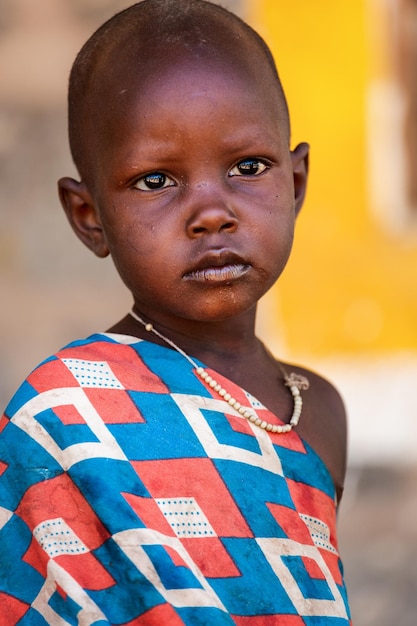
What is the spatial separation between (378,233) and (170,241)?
3.04m

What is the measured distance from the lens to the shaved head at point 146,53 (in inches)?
77.0

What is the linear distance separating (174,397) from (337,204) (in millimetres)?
3012

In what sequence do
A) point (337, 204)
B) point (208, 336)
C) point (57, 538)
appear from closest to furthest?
point (57, 538) < point (208, 336) < point (337, 204)

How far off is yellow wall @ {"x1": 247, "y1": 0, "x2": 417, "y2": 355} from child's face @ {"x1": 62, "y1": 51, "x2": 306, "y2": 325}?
2628mm

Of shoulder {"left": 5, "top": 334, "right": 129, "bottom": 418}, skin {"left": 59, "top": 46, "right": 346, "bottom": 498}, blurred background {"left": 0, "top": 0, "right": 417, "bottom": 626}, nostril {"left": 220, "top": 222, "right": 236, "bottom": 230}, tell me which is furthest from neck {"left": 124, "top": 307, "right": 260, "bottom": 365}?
blurred background {"left": 0, "top": 0, "right": 417, "bottom": 626}

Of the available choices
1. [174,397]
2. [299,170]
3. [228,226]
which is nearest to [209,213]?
[228,226]

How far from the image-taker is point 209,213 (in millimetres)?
1846

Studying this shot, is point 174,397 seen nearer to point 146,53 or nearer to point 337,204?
point 146,53

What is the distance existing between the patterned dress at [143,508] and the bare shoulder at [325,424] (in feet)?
0.65

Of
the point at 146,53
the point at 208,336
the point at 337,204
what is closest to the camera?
the point at 146,53

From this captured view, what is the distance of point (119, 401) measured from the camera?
185cm

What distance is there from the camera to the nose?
1846mm

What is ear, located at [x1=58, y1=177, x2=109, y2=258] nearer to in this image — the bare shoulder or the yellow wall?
the bare shoulder

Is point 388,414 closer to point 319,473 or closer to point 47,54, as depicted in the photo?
point 47,54
